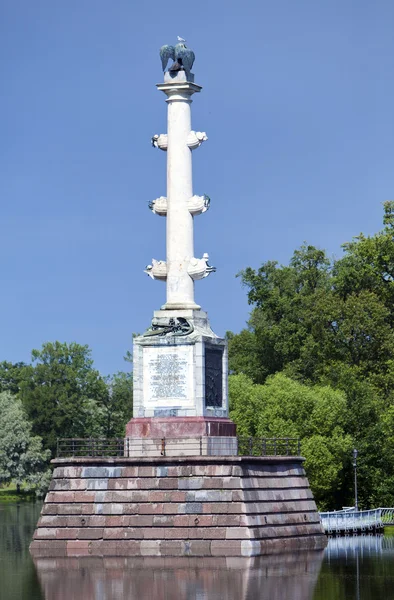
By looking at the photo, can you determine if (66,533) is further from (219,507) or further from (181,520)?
(219,507)

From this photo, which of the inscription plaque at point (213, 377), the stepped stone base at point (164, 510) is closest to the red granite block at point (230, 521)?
the stepped stone base at point (164, 510)

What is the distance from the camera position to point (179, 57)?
180 feet

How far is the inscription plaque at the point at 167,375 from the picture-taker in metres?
52.2

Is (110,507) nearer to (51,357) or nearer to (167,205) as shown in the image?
(167,205)

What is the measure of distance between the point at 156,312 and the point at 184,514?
7.72 m

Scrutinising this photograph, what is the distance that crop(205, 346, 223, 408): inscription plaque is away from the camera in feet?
172

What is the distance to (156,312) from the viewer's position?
175ft

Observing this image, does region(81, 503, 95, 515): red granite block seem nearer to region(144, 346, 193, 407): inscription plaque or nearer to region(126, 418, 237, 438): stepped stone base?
region(126, 418, 237, 438): stepped stone base

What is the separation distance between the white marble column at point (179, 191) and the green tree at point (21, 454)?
51.8 meters

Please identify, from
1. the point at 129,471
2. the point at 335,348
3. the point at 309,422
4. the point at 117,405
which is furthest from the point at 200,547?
the point at 117,405

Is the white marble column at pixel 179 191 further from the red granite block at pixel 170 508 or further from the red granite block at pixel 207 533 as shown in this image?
the red granite block at pixel 207 533

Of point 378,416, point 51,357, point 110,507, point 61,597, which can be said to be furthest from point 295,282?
point 61,597

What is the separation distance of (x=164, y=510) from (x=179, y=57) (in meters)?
15.8

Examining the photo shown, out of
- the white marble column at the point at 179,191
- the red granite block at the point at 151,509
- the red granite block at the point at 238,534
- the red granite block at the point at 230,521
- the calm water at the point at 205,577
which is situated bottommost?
the calm water at the point at 205,577
